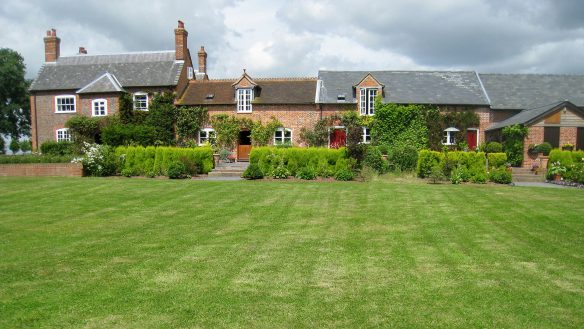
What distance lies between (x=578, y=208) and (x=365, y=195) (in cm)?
594

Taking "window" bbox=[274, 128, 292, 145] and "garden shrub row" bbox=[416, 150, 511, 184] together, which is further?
"window" bbox=[274, 128, 292, 145]

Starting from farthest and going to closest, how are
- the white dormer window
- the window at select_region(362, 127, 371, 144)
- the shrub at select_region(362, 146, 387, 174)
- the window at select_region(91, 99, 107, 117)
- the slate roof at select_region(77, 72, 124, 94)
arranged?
the window at select_region(91, 99, 107, 117) → the slate roof at select_region(77, 72, 124, 94) → the window at select_region(362, 127, 371, 144) → the white dormer window → the shrub at select_region(362, 146, 387, 174)

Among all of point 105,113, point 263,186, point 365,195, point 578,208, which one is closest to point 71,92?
point 105,113

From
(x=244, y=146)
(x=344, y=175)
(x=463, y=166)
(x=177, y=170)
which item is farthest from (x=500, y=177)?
(x=244, y=146)

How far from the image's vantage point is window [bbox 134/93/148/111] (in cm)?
3288

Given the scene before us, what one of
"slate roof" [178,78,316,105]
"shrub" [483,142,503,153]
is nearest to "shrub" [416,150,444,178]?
"shrub" [483,142,503,153]

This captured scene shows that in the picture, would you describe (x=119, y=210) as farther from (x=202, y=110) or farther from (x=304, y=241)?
(x=202, y=110)

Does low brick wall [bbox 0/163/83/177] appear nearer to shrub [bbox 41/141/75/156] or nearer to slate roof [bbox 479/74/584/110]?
shrub [bbox 41/141/75/156]

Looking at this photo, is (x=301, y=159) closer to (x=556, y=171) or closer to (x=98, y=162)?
(x=98, y=162)

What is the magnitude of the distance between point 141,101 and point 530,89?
1157 inches

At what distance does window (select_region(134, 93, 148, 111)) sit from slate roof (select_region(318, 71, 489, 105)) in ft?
42.9

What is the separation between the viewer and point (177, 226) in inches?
384

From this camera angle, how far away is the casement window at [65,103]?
33.9 meters

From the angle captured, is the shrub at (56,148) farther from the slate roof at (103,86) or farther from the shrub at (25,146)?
the shrub at (25,146)
